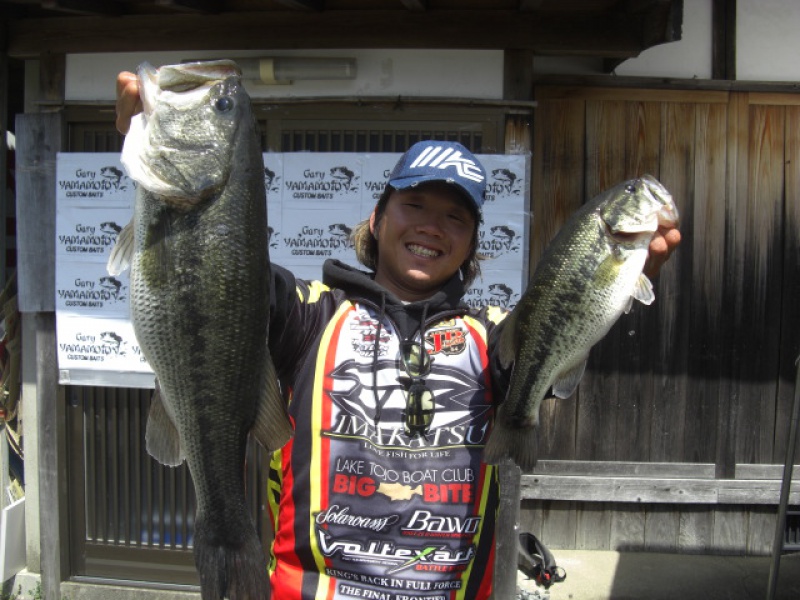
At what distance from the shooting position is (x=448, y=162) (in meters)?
2.09

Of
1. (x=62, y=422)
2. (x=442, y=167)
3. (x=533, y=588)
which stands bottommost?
(x=533, y=588)

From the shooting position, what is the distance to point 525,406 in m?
2.04

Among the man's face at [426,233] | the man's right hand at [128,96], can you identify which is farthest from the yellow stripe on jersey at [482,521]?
the man's right hand at [128,96]

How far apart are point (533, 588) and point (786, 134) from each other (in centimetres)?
333

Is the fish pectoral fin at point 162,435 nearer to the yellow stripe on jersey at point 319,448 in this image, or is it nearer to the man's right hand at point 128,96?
the yellow stripe on jersey at point 319,448

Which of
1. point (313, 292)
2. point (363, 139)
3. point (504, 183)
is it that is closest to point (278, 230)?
point (363, 139)

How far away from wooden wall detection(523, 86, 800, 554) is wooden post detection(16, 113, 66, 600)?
9.96 ft

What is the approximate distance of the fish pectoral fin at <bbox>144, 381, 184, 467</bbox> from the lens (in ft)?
6.13

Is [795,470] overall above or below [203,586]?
below

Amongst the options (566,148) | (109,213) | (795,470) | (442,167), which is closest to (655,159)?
(566,148)

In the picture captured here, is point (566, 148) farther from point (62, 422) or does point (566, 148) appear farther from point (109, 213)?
point (62, 422)

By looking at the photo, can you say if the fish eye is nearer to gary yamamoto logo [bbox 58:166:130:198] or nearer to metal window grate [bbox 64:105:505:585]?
gary yamamoto logo [bbox 58:166:130:198]

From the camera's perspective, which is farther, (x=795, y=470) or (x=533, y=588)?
(x=795, y=470)

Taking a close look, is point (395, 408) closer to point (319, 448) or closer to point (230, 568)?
point (319, 448)
